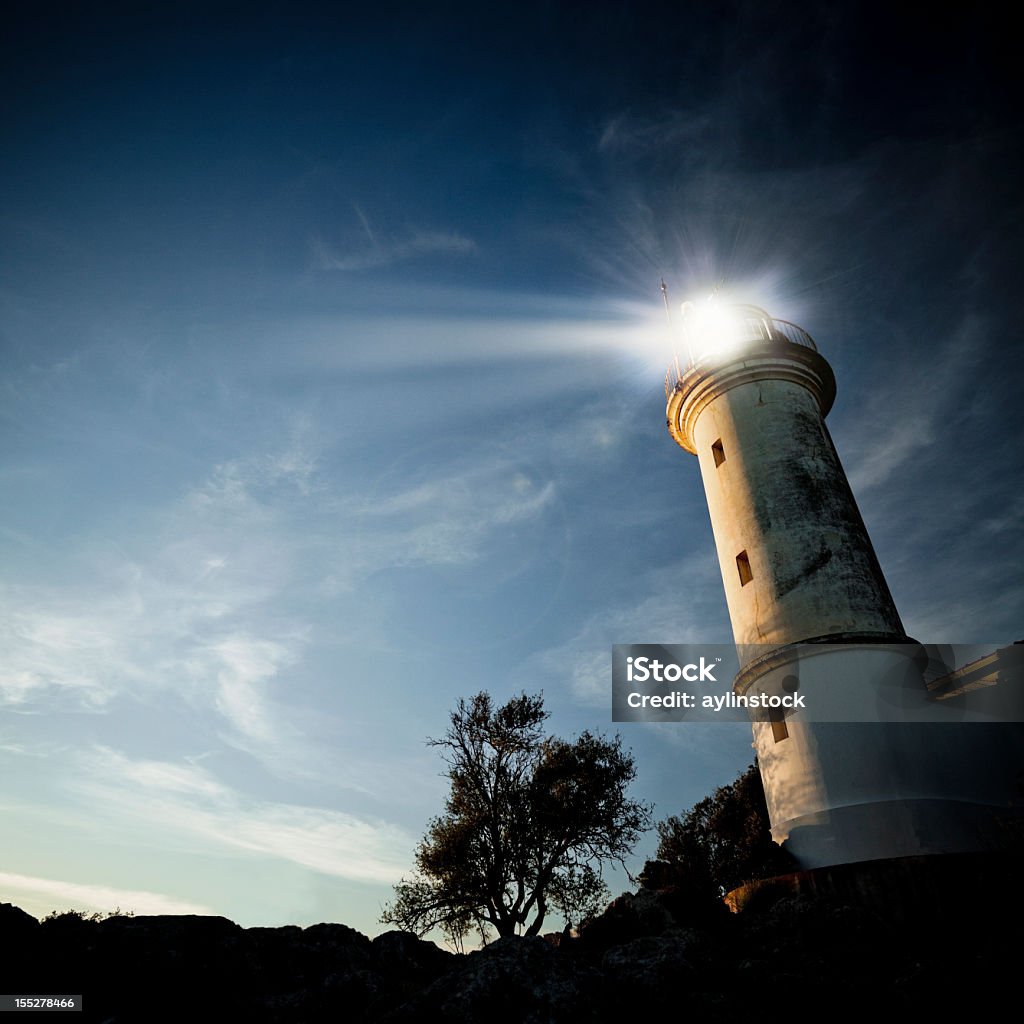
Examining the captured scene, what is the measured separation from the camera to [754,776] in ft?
91.9

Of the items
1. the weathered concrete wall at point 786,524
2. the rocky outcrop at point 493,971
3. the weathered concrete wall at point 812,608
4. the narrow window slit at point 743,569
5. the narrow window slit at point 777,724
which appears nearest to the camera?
the rocky outcrop at point 493,971

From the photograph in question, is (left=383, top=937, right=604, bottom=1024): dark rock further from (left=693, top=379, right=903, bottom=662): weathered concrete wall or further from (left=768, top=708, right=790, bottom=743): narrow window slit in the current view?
(left=693, top=379, right=903, bottom=662): weathered concrete wall

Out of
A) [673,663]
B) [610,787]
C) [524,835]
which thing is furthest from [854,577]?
[524,835]

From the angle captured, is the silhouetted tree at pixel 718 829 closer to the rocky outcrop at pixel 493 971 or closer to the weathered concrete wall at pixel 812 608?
the weathered concrete wall at pixel 812 608

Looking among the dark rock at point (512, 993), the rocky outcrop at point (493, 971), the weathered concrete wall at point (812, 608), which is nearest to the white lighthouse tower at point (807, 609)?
the weathered concrete wall at point (812, 608)

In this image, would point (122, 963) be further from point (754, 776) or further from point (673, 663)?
point (754, 776)

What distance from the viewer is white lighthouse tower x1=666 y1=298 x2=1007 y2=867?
14961 millimetres

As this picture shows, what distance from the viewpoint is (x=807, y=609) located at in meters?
17.4

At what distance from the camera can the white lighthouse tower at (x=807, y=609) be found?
49.1ft

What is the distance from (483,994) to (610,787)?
20.5m

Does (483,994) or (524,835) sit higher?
(524,835)

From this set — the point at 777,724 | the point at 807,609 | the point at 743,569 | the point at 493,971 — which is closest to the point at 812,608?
the point at 807,609

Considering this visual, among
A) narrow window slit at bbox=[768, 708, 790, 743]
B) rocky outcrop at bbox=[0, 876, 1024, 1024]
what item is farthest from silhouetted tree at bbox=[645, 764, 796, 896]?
rocky outcrop at bbox=[0, 876, 1024, 1024]

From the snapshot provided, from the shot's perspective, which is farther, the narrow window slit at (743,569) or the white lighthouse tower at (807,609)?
the narrow window slit at (743,569)
